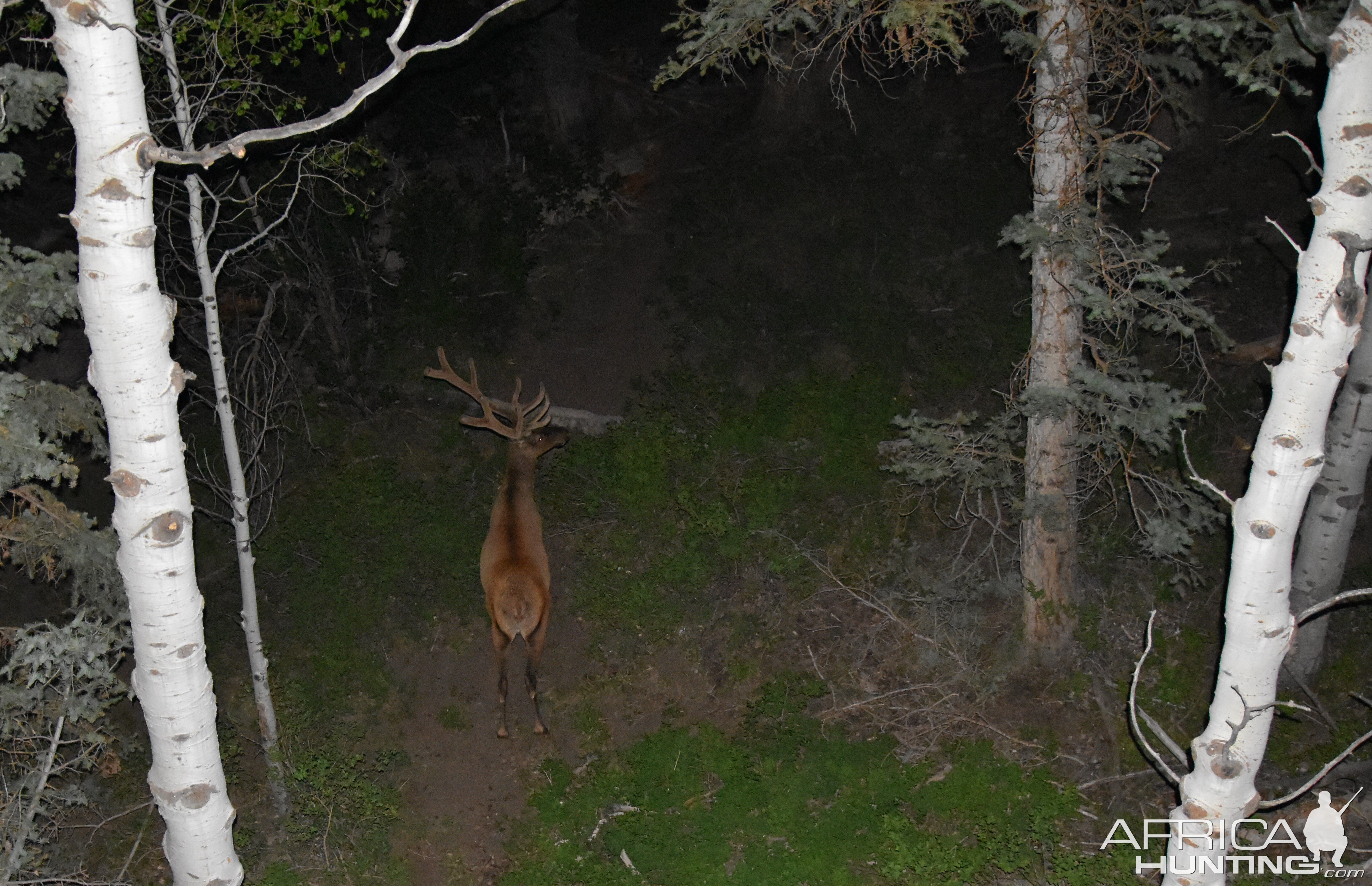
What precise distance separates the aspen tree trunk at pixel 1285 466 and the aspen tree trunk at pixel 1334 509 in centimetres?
321

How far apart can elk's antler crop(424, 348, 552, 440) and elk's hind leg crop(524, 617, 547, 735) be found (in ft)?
5.88

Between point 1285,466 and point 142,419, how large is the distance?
470cm

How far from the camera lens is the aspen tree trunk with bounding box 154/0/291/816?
617 centimetres

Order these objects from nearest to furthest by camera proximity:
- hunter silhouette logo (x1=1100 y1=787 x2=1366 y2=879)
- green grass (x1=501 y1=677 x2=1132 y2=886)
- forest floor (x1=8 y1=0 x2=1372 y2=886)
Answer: hunter silhouette logo (x1=1100 y1=787 x2=1366 y2=879) < green grass (x1=501 y1=677 x2=1132 y2=886) < forest floor (x1=8 y1=0 x2=1372 y2=886)

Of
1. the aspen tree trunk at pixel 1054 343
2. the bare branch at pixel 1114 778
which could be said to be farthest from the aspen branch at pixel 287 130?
the bare branch at pixel 1114 778

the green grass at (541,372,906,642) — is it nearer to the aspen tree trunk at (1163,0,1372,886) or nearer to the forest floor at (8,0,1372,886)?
the forest floor at (8,0,1372,886)

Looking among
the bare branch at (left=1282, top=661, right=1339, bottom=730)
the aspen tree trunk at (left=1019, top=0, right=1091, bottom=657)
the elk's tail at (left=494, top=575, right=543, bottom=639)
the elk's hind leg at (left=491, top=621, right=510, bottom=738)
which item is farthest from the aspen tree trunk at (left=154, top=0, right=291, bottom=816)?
the bare branch at (left=1282, top=661, right=1339, bottom=730)

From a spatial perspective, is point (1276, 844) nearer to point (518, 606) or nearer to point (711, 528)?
point (711, 528)

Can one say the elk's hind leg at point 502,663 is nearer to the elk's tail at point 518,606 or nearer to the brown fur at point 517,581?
the brown fur at point 517,581

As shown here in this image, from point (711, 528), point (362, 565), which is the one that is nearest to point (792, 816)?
point (711, 528)

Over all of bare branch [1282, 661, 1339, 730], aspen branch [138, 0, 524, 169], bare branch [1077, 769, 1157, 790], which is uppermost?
aspen branch [138, 0, 524, 169]

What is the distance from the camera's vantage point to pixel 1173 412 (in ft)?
21.6

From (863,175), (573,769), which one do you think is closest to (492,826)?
(573,769)

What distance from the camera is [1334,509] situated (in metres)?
7.39
